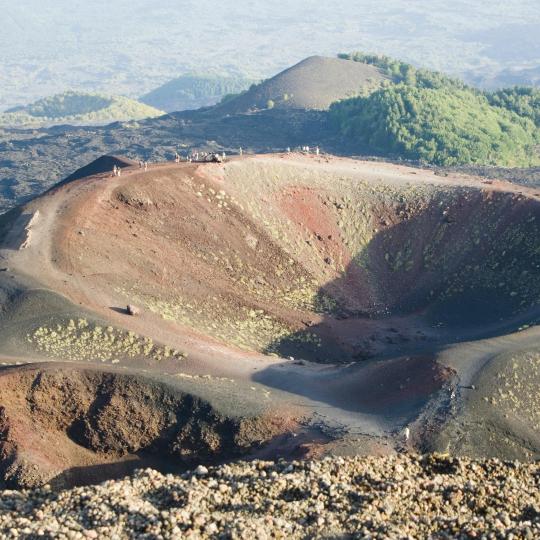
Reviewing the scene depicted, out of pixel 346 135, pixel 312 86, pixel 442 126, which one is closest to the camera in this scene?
pixel 442 126

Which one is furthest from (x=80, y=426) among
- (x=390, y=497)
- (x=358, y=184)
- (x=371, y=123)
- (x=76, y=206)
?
(x=371, y=123)

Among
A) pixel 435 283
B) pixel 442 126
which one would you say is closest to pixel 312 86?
pixel 442 126

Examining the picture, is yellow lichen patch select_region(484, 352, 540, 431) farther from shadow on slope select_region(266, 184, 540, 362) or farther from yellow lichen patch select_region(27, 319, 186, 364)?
yellow lichen patch select_region(27, 319, 186, 364)

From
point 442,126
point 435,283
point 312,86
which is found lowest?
point 312,86

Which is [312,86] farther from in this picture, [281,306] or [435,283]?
[281,306]

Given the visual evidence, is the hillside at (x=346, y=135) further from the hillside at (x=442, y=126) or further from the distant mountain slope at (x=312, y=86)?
the distant mountain slope at (x=312, y=86)

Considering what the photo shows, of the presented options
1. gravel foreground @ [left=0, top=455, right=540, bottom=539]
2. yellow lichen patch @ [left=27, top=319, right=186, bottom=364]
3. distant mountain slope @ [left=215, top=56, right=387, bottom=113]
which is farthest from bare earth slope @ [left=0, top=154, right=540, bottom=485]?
distant mountain slope @ [left=215, top=56, right=387, bottom=113]
